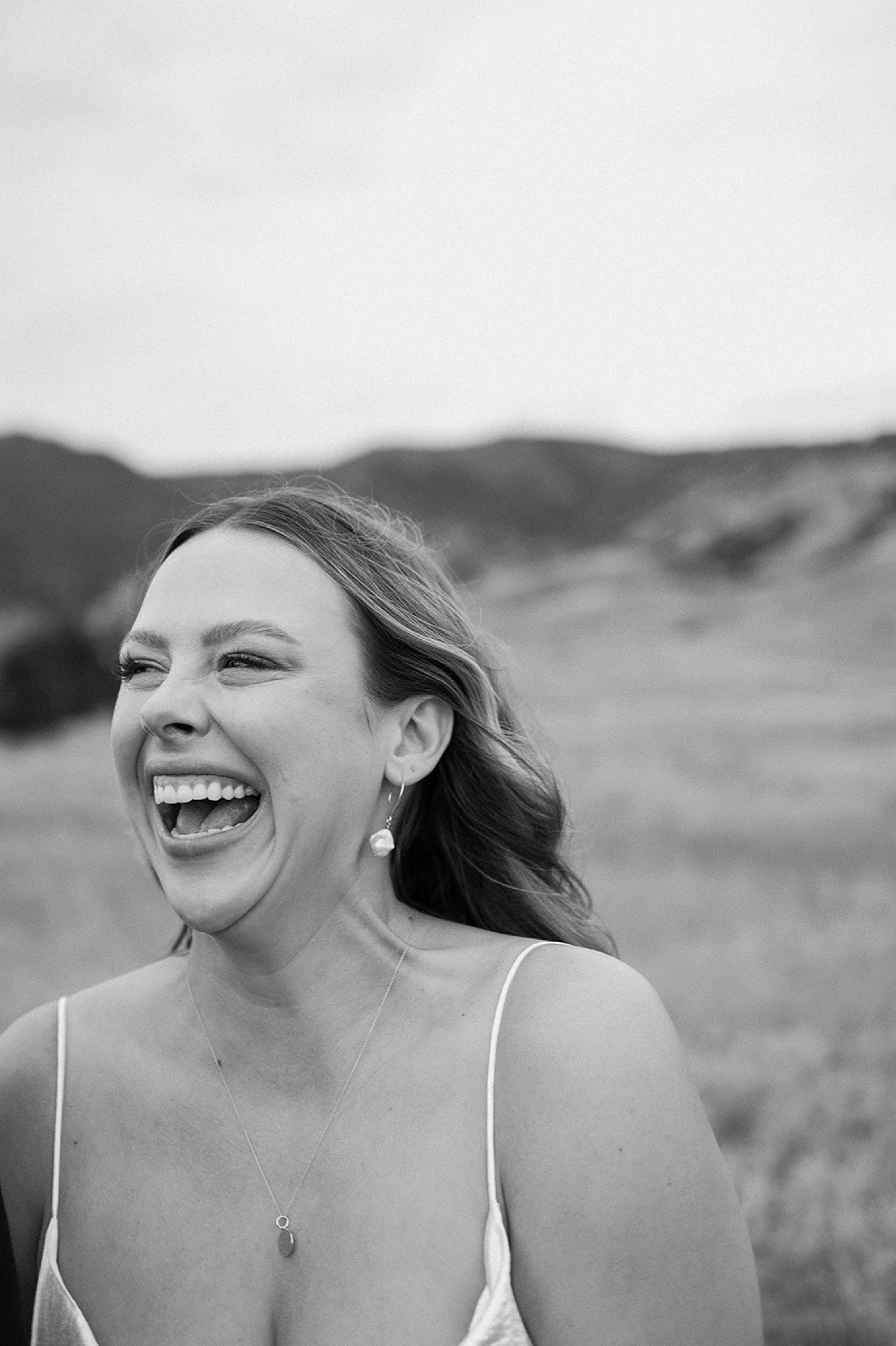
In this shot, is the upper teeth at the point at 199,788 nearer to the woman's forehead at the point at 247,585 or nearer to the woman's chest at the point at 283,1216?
the woman's forehead at the point at 247,585

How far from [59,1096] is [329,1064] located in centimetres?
36

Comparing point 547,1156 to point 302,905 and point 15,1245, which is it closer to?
point 302,905

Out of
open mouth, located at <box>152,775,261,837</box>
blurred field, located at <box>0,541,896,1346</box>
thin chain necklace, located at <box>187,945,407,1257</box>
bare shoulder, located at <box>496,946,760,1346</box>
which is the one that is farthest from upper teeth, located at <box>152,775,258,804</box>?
blurred field, located at <box>0,541,896,1346</box>

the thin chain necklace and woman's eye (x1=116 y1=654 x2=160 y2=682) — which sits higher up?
woman's eye (x1=116 y1=654 x2=160 y2=682)

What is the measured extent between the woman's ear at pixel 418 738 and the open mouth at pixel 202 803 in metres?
0.21

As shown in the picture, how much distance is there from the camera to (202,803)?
141 cm

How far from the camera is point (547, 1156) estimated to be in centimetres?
123

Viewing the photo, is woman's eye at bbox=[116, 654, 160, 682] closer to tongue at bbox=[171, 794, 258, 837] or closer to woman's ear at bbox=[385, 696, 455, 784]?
tongue at bbox=[171, 794, 258, 837]

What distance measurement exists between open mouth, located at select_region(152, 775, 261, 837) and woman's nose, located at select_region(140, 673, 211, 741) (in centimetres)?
5

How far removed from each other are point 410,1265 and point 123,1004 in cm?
55

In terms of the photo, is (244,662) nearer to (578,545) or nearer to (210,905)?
(210,905)

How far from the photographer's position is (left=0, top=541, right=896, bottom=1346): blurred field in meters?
2.71

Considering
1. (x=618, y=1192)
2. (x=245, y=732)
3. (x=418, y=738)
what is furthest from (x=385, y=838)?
(x=618, y=1192)

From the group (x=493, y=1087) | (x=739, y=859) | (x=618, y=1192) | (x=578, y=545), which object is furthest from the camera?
(x=578, y=545)
